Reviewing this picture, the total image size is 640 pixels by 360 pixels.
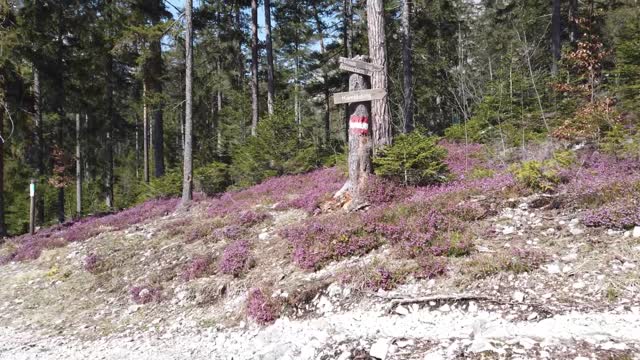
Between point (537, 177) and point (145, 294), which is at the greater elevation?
point (537, 177)

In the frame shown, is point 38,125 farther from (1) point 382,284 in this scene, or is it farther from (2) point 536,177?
(2) point 536,177

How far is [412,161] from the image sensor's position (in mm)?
8648

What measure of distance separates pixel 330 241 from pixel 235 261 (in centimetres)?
184

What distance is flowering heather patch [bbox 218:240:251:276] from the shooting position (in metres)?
7.31

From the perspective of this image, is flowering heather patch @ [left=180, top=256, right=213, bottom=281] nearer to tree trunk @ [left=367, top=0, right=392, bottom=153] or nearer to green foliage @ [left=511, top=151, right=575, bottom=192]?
tree trunk @ [left=367, top=0, right=392, bottom=153]

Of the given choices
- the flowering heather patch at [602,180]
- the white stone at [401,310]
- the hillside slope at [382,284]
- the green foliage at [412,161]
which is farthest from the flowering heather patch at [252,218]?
the flowering heather patch at [602,180]

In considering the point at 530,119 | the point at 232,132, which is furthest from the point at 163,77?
the point at 530,119

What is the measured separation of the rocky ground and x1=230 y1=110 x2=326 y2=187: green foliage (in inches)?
319

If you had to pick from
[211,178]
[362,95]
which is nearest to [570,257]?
[362,95]

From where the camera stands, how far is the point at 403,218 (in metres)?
7.06

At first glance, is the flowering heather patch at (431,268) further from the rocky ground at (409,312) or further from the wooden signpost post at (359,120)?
the wooden signpost post at (359,120)

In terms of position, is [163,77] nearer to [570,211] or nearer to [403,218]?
[403,218]

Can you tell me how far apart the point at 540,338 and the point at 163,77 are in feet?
65.8

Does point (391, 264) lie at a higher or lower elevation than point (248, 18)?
lower
